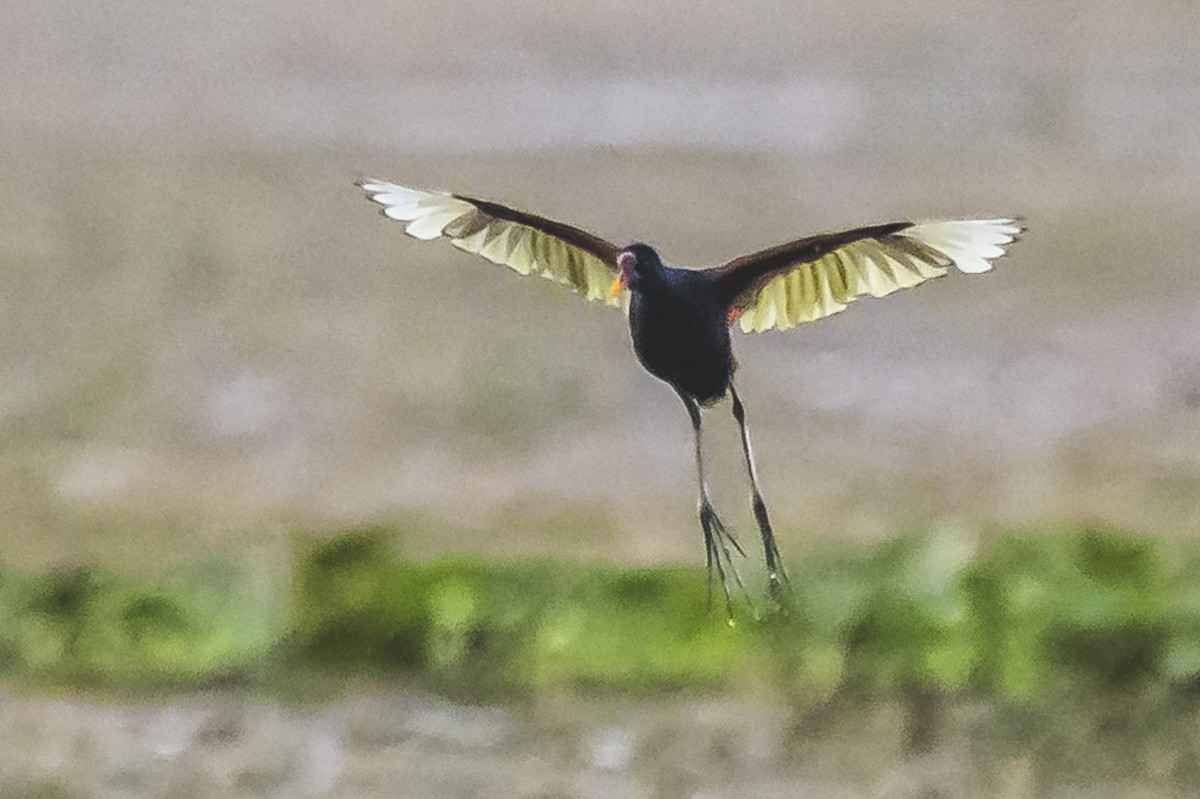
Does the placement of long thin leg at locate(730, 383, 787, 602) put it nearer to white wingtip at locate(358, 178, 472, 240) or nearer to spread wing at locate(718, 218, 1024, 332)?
spread wing at locate(718, 218, 1024, 332)

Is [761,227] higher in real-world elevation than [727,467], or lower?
higher

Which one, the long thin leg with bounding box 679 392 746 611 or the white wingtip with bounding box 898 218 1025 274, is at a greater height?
the white wingtip with bounding box 898 218 1025 274

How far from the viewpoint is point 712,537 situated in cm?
64

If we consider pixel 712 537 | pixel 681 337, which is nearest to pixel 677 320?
pixel 681 337

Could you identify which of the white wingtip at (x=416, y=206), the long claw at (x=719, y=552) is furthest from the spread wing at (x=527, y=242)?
the long claw at (x=719, y=552)

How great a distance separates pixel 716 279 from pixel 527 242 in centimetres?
10

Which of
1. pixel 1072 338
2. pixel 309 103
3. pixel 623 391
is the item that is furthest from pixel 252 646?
pixel 1072 338

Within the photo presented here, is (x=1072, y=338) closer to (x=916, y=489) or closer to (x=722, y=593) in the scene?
(x=916, y=489)

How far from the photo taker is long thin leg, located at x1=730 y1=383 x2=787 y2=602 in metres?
0.62

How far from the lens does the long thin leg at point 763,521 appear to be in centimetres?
62

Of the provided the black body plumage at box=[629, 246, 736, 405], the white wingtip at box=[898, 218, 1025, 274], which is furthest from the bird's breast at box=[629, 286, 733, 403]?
the white wingtip at box=[898, 218, 1025, 274]

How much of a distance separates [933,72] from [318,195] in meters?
0.39

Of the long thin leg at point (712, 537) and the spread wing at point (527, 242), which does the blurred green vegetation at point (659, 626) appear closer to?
the long thin leg at point (712, 537)

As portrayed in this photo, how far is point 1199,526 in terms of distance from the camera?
2.05ft
